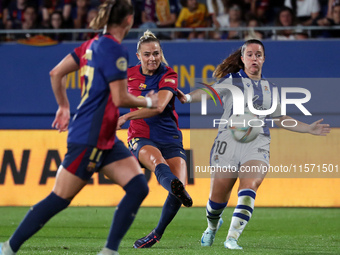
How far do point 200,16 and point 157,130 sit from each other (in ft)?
21.8

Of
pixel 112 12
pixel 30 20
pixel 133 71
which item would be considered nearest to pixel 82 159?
pixel 112 12

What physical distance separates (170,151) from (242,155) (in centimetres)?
78

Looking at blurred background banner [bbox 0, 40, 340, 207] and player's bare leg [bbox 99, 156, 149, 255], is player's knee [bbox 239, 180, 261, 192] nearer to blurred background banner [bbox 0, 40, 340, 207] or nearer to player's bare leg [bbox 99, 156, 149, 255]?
player's bare leg [bbox 99, 156, 149, 255]

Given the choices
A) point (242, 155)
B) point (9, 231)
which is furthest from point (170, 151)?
point (9, 231)

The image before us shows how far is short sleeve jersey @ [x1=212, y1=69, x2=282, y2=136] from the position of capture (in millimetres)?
5312

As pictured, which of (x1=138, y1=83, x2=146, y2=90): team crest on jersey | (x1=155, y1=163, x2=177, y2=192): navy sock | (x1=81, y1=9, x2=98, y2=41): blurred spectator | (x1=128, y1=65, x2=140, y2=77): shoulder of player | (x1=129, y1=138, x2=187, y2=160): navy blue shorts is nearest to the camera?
(x1=155, y1=163, x2=177, y2=192): navy sock

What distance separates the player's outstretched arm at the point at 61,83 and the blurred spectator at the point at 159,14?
792 cm

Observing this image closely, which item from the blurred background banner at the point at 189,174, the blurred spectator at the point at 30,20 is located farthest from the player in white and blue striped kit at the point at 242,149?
the blurred spectator at the point at 30,20

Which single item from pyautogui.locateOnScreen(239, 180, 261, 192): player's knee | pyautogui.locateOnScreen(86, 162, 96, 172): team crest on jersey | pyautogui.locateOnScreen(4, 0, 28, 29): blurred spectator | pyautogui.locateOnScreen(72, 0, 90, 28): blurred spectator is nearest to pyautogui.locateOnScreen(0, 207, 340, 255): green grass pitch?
pyautogui.locateOnScreen(239, 180, 261, 192): player's knee

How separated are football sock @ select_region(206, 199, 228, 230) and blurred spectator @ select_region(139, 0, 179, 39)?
6.88 m

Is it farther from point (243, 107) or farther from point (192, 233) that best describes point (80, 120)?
point (192, 233)

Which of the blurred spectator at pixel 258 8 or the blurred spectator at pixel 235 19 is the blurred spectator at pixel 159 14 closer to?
the blurred spectator at pixel 235 19

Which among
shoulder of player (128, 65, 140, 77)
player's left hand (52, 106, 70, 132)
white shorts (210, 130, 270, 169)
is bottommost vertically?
white shorts (210, 130, 270, 169)

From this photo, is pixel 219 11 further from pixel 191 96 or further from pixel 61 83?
pixel 61 83
